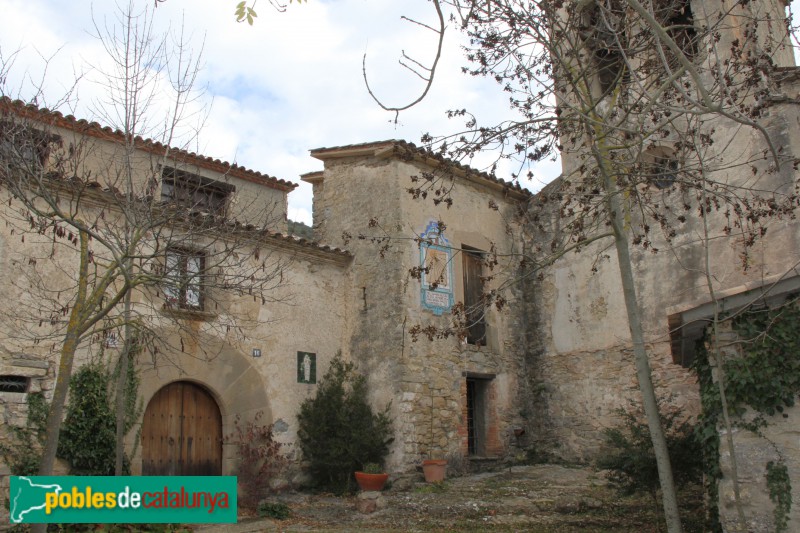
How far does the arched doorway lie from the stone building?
0.02 metres

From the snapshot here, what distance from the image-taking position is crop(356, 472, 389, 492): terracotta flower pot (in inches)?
398

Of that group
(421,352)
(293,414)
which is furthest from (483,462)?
(293,414)

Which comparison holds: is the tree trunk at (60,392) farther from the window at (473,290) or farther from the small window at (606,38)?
the window at (473,290)

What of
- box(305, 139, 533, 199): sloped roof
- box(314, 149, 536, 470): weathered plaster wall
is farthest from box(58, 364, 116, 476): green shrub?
box(305, 139, 533, 199): sloped roof

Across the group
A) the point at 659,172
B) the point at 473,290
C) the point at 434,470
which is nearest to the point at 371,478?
the point at 434,470

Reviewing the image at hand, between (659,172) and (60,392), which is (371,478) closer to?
(60,392)

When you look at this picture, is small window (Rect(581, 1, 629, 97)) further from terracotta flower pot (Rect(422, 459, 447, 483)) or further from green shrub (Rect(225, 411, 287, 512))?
green shrub (Rect(225, 411, 287, 512))

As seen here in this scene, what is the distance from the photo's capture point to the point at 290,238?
11102 mm

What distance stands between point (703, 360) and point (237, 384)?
257 inches

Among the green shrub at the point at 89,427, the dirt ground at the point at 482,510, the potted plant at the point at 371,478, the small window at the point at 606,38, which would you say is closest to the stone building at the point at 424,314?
the green shrub at the point at 89,427

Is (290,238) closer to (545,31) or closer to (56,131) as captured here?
(56,131)

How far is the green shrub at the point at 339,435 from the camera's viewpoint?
10531 mm

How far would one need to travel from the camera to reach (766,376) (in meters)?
5.72

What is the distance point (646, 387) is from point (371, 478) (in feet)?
17.7
